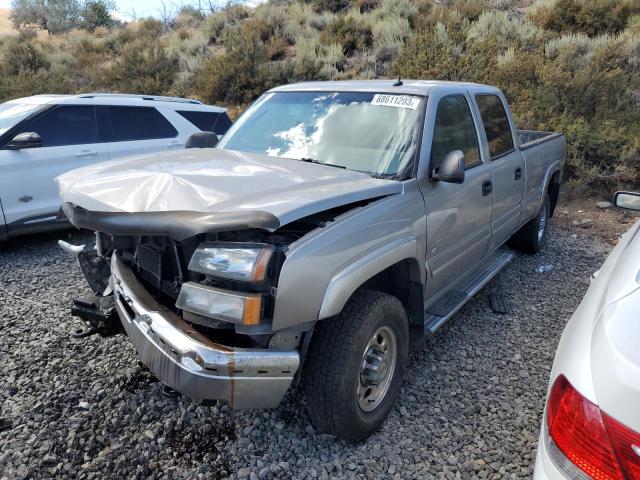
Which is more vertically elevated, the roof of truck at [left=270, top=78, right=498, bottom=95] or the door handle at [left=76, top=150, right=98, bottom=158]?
the roof of truck at [left=270, top=78, right=498, bottom=95]

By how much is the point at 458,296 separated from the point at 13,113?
5392mm

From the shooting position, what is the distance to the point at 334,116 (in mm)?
3465

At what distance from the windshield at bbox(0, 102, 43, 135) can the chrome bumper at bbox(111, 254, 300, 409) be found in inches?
177

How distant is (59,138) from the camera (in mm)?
5887

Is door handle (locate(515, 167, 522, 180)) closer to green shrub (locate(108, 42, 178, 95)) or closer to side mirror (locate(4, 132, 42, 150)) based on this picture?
side mirror (locate(4, 132, 42, 150))

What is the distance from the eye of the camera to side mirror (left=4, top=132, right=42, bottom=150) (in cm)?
539

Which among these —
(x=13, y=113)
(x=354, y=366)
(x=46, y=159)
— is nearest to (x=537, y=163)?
(x=354, y=366)

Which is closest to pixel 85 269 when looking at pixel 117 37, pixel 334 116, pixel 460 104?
pixel 334 116

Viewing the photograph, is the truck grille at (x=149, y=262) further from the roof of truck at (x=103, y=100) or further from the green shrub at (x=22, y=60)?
the green shrub at (x=22, y=60)

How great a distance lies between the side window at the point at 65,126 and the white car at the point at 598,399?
595cm

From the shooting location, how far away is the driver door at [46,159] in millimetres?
5367

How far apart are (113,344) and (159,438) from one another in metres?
1.13

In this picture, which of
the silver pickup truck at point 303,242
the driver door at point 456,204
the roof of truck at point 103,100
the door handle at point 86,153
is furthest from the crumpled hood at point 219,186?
the roof of truck at point 103,100

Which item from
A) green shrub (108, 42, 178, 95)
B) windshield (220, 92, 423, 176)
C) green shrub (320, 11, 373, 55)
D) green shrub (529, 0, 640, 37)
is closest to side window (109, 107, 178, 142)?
windshield (220, 92, 423, 176)
